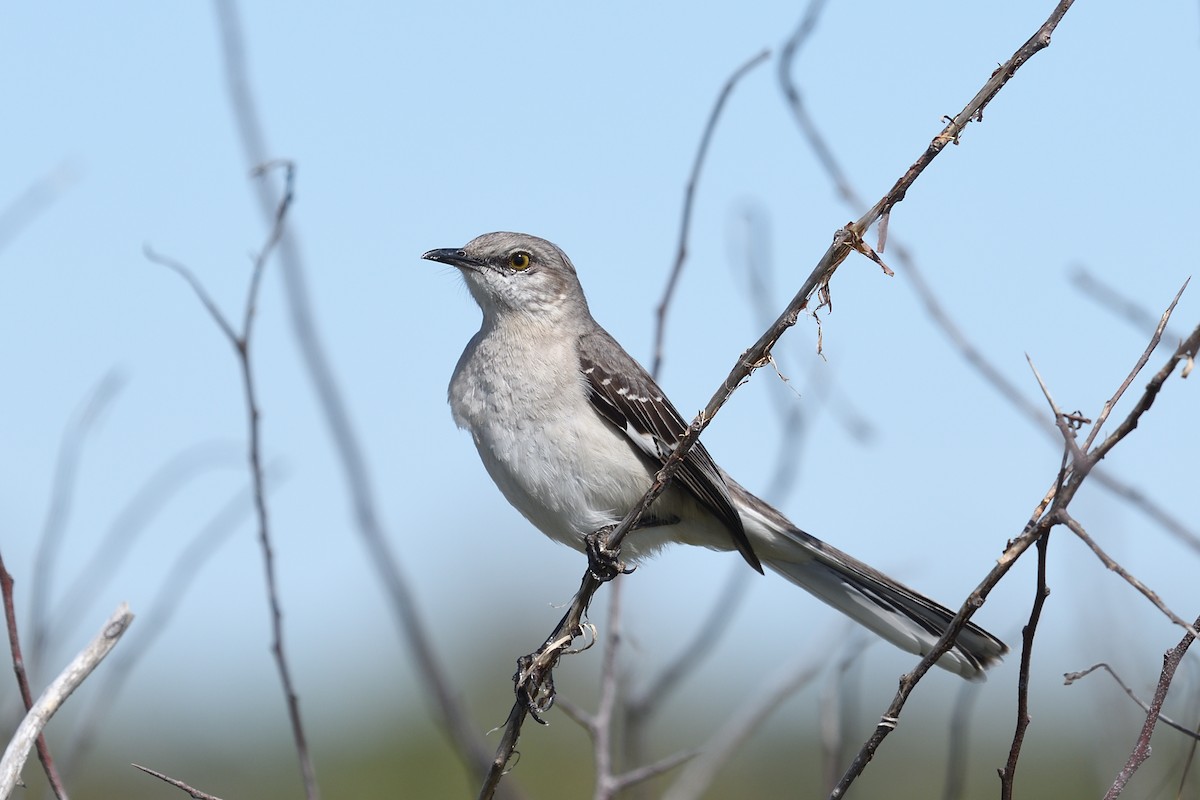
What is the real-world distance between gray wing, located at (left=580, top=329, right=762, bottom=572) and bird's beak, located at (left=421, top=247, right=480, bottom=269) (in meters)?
0.70

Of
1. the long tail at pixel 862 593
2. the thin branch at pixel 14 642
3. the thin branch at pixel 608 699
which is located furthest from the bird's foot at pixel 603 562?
the thin branch at pixel 14 642

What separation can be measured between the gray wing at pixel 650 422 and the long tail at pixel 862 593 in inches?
9.2

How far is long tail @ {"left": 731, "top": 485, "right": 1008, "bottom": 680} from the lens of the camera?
4.64 metres

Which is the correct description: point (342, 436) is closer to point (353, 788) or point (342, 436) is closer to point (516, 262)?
point (516, 262)

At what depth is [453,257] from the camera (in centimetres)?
586

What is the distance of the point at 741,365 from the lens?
9.96 ft

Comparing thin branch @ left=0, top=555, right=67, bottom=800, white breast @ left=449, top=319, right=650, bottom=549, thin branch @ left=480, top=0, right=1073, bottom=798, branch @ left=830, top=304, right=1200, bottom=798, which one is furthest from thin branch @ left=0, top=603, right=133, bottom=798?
white breast @ left=449, top=319, right=650, bottom=549

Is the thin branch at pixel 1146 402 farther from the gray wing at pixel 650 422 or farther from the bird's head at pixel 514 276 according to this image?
the bird's head at pixel 514 276

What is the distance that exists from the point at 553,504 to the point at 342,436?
2.02m

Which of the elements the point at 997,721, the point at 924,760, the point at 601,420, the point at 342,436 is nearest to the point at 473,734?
the point at 342,436

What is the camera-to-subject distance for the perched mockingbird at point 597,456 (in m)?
5.02

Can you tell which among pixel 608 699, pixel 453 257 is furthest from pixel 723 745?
pixel 453 257

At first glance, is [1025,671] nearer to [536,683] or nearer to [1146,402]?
[1146,402]

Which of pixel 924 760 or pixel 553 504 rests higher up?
pixel 553 504
